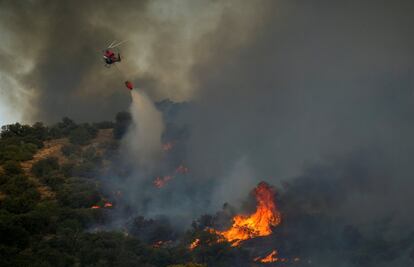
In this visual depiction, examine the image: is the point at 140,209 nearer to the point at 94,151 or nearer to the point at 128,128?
the point at 94,151

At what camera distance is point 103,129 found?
133m

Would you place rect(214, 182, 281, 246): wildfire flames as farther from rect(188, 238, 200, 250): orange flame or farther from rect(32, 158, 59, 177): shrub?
rect(32, 158, 59, 177): shrub

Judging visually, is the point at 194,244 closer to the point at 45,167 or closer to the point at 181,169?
the point at 181,169

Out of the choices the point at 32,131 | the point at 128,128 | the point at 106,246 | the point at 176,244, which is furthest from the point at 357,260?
the point at 32,131

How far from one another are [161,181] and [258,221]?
90.4ft

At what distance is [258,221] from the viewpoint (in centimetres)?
7681

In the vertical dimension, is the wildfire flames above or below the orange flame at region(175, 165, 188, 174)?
below

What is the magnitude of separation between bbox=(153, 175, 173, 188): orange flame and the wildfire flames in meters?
23.4

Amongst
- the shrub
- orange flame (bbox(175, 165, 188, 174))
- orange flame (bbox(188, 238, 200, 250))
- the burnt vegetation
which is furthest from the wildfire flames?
the shrub

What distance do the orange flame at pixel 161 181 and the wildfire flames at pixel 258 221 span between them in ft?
76.7

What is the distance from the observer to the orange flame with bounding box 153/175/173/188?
98.3m

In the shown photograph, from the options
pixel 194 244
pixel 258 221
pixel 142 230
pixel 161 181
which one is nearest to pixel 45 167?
pixel 161 181

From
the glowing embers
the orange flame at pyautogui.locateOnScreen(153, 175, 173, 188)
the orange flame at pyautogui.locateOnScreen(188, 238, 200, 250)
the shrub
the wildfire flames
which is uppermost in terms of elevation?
the shrub

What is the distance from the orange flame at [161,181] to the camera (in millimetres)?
98312
